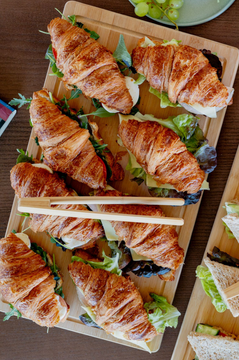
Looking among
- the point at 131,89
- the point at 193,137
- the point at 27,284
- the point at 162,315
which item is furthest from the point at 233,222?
the point at 27,284

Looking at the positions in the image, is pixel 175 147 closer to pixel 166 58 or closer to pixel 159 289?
pixel 166 58

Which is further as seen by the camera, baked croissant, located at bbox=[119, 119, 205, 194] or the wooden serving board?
the wooden serving board

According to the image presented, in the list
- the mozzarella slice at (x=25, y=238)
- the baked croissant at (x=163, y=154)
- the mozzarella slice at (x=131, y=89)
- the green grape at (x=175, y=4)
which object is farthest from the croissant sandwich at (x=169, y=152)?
the mozzarella slice at (x=25, y=238)

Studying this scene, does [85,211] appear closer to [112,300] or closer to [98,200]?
[98,200]

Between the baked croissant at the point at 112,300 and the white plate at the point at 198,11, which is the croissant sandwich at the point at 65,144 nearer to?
the baked croissant at the point at 112,300

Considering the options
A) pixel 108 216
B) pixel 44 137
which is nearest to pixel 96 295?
pixel 108 216

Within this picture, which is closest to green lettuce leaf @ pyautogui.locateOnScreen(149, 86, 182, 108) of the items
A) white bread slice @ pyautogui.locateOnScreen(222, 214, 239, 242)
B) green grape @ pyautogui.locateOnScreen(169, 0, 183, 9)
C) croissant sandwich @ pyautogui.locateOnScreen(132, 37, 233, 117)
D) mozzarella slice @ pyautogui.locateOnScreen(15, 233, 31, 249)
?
croissant sandwich @ pyautogui.locateOnScreen(132, 37, 233, 117)

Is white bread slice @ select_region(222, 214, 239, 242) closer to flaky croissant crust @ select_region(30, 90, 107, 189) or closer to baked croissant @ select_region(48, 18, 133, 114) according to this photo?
flaky croissant crust @ select_region(30, 90, 107, 189)
